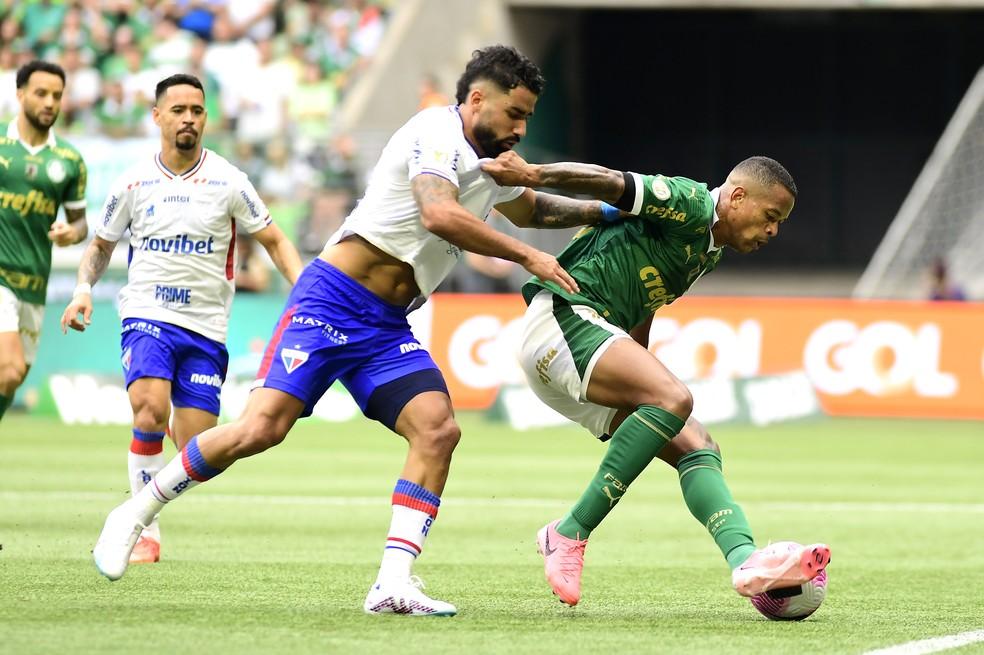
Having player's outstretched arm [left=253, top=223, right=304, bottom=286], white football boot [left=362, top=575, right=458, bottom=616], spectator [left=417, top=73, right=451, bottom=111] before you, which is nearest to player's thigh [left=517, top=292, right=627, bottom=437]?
white football boot [left=362, top=575, right=458, bottom=616]

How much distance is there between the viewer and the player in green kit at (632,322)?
23.5ft

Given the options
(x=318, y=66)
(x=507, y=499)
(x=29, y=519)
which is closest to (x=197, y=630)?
(x=29, y=519)

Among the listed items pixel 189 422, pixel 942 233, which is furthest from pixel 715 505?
pixel 942 233

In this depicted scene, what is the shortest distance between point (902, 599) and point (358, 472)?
24.4 ft

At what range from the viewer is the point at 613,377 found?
23.8 feet

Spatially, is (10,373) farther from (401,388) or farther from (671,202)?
(671,202)

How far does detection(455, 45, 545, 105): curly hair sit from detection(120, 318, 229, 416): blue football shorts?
2887 millimetres

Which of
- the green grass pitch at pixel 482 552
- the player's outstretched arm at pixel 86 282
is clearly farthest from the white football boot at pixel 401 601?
the player's outstretched arm at pixel 86 282

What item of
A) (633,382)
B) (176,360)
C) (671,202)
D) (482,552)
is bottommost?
(482,552)

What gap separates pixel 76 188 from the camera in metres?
10.8

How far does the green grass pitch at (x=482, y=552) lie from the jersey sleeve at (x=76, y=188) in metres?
2.07

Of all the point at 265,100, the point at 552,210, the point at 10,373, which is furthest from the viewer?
the point at 265,100

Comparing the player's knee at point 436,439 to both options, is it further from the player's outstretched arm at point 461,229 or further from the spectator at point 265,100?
the spectator at point 265,100

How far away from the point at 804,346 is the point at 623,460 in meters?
13.7
